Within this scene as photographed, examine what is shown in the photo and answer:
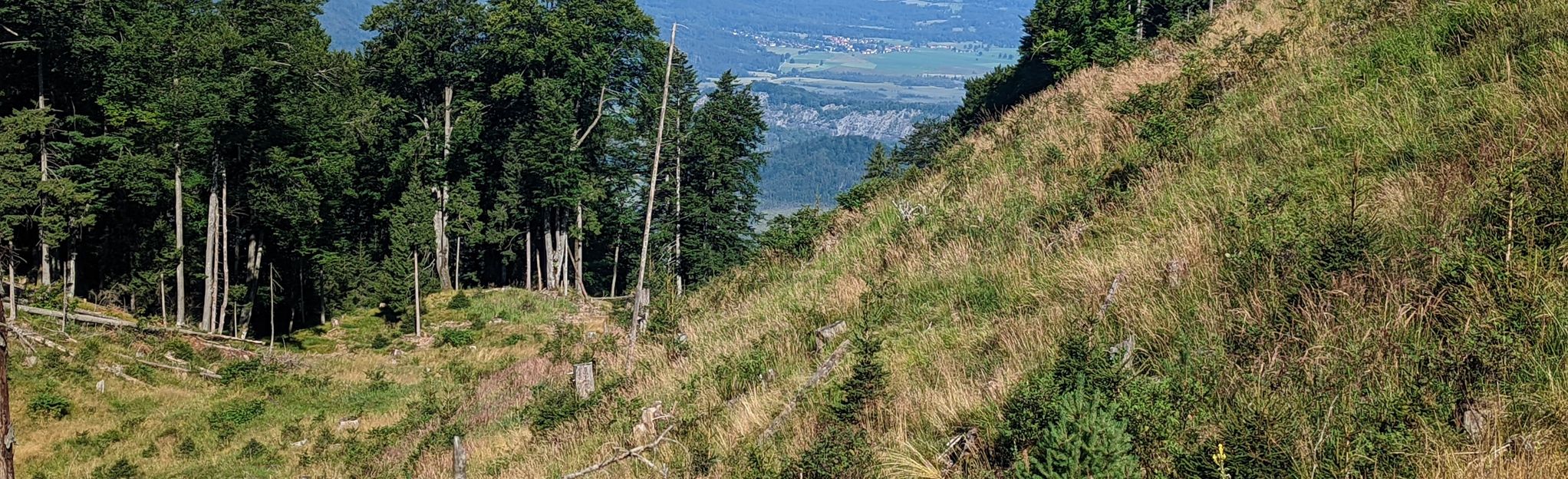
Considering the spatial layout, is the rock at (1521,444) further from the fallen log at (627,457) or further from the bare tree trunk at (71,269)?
the bare tree trunk at (71,269)

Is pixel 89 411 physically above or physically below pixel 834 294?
below

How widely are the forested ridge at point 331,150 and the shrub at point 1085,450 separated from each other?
2902 cm

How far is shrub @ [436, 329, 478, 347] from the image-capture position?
97.3ft

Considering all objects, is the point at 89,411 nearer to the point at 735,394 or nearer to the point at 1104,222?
the point at 735,394

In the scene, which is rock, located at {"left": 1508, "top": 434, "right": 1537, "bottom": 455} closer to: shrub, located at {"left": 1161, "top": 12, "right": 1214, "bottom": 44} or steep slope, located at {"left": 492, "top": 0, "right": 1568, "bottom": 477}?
steep slope, located at {"left": 492, "top": 0, "right": 1568, "bottom": 477}

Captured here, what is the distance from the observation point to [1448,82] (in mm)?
6387

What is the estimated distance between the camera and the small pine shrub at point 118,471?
1513 cm

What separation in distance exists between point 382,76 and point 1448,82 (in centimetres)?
4143

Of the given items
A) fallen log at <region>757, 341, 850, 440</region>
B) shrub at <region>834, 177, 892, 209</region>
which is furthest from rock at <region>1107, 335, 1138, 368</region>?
shrub at <region>834, 177, 892, 209</region>

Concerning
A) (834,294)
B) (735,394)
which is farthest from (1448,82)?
(735,394)

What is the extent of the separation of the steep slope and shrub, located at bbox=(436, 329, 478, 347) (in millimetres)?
21476

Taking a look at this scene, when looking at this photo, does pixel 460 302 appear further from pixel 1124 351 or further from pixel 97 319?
pixel 1124 351

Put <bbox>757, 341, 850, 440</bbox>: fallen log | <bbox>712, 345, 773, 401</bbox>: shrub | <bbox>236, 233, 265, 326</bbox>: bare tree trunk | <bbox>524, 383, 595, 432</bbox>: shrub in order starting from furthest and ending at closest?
1. <bbox>236, 233, 265, 326</bbox>: bare tree trunk
2. <bbox>524, 383, 595, 432</bbox>: shrub
3. <bbox>712, 345, 773, 401</bbox>: shrub
4. <bbox>757, 341, 850, 440</bbox>: fallen log

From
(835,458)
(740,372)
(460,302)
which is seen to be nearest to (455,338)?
(460,302)
